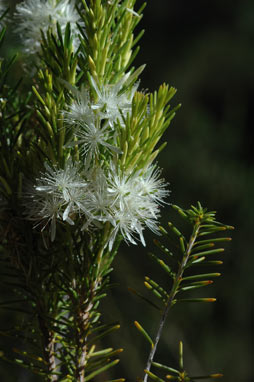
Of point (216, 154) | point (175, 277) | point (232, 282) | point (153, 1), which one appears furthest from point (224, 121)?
point (175, 277)

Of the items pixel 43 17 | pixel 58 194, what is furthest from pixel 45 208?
pixel 43 17

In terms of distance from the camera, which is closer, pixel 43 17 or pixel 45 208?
pixel 45 208

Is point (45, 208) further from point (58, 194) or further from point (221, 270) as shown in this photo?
point (221, 270)

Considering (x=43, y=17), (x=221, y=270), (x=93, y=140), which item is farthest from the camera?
(x=221, y=270)

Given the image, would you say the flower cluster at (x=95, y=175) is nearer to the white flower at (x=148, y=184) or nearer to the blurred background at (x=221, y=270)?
the white flower at (x=148, y=184)

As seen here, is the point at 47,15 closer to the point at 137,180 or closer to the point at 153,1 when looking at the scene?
the point at 137,180

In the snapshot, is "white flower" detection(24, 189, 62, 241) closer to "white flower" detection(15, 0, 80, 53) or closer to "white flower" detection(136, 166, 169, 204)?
"white flower" detection(136, 166, 169, 204)

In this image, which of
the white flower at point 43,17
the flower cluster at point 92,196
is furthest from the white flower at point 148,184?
the white flower at point 43,17
